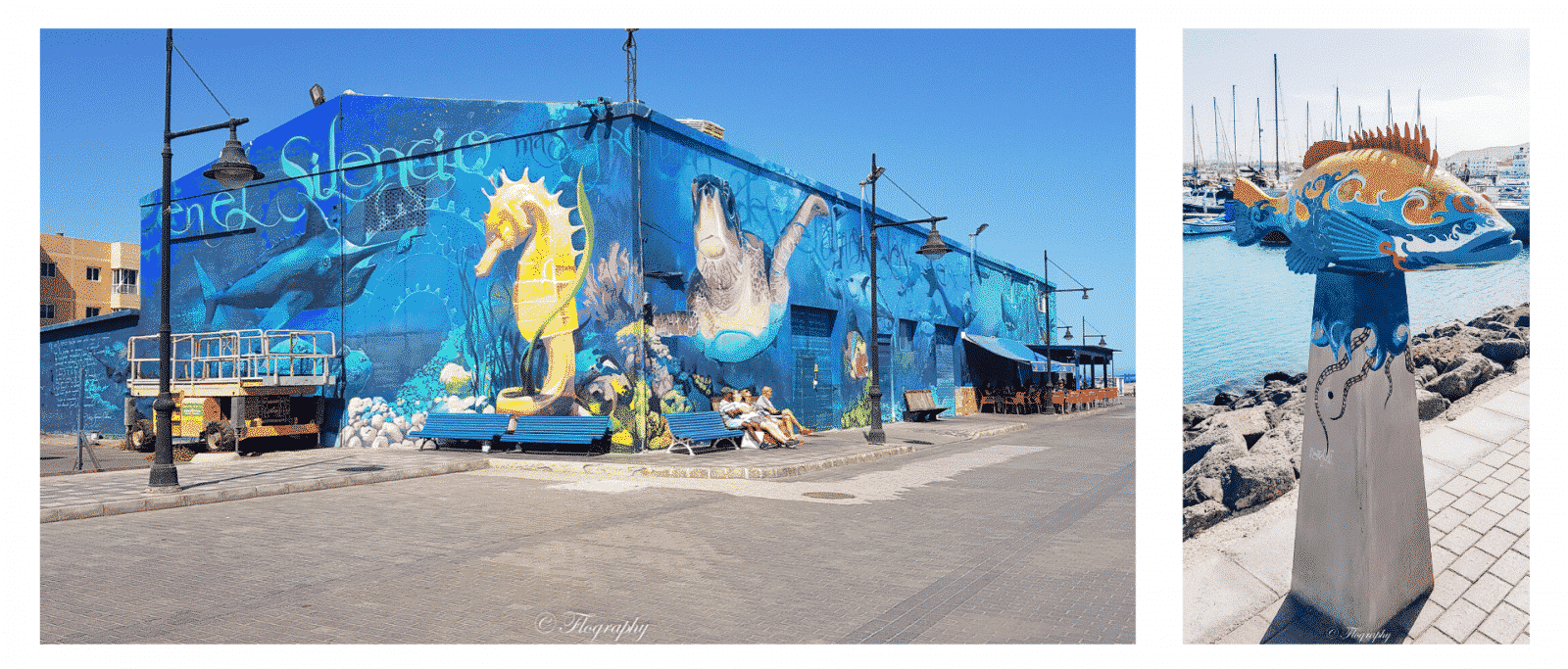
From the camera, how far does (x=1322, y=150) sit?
4.78 m

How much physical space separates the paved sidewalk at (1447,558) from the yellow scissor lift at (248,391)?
57.8 ft

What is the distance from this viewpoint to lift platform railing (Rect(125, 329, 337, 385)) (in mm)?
18266

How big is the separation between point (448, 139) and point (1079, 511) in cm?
1484

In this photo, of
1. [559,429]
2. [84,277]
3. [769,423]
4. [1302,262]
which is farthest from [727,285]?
[84,277]

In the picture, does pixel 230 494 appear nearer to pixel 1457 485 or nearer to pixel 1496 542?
pixel 1457 485

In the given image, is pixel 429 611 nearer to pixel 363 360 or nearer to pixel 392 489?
pixel 392 489

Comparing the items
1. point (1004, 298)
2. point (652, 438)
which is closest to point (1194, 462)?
point (652, 438)

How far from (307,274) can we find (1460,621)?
858 inches

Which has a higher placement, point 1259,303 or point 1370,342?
point 1259,303

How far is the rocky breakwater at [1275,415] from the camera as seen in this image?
5.58m

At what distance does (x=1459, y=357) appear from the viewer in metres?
5.66

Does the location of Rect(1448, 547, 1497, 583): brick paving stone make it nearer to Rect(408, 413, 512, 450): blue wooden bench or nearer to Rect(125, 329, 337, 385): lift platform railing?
Rect(408, 413, 512, 450): blue wooden bench

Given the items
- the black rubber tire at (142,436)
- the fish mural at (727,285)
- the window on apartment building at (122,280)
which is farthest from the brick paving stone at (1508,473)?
the window on apartment building at (122,280)

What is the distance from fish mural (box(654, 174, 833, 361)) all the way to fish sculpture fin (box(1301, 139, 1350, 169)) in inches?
547
